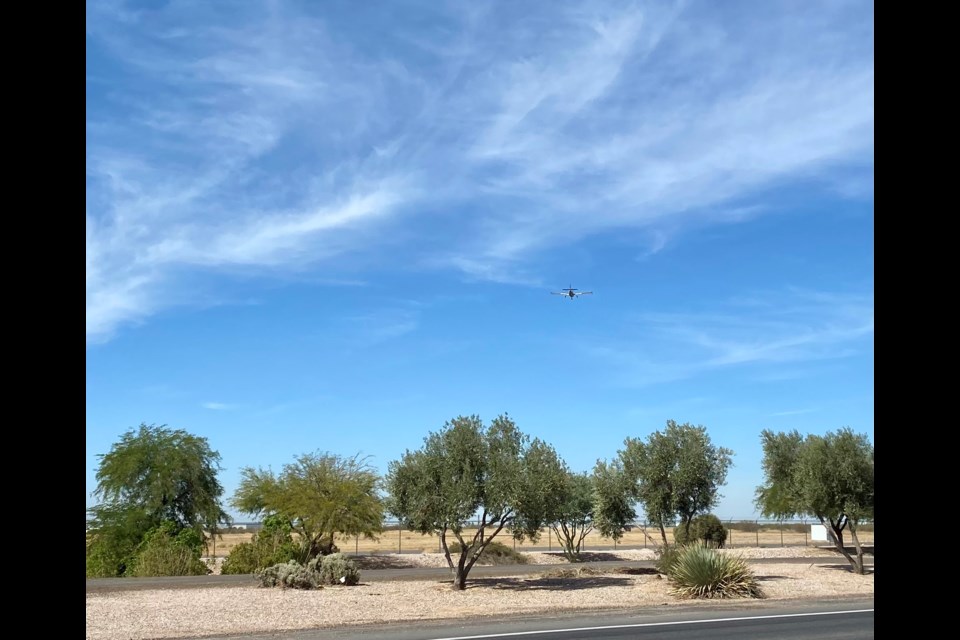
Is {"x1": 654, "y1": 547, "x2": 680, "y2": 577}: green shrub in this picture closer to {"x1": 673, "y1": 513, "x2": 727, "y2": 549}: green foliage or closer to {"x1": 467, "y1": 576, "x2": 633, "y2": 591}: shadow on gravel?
{"x1": 467, "y1": 576, "x2": 633, "y2": 591}: shadow on gravel

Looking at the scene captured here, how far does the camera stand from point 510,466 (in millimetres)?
29766

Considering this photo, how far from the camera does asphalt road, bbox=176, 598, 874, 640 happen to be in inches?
775

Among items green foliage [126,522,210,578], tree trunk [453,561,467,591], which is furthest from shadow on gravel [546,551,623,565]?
tree trunk [453,561,467,591]

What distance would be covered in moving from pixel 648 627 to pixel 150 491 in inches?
1160

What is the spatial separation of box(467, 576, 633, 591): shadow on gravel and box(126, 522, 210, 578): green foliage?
12.3m

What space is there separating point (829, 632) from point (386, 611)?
433 inches

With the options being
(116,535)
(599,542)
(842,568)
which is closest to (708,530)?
(842,568)

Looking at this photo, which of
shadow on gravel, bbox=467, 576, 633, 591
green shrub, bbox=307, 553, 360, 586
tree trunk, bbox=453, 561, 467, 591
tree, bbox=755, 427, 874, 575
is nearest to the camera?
tree trunk, bbox=453, 561, 467, 591

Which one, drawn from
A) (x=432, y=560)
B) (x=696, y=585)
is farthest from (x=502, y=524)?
(x=432, y=560)

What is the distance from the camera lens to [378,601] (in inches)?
1038
